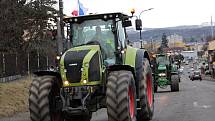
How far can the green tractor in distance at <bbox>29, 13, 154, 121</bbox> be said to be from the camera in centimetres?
1121

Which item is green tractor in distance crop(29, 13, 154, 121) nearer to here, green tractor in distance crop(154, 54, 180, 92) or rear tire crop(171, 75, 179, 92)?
rear tire crop(171, 75, 179, 92)

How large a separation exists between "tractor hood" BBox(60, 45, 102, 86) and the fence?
18073mm

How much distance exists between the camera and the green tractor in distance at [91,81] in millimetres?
11211

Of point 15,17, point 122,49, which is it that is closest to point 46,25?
point 15,17

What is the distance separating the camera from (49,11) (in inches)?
Result: 1693

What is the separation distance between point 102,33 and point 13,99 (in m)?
10.8

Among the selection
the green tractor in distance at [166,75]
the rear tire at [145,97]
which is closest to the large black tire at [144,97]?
the rear tire at [145,97]

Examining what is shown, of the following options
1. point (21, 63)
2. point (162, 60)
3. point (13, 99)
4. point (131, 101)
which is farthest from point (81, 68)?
point (162, 60)

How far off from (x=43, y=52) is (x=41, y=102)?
2884cm

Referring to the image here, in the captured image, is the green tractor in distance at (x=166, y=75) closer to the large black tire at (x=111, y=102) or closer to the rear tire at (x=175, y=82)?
the rear tire at (x=175, y=82)

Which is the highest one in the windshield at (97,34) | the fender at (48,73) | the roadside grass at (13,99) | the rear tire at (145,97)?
the windshield at (97,34)

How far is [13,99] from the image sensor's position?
22.9 m

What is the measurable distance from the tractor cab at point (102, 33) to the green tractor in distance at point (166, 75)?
73.0 ft

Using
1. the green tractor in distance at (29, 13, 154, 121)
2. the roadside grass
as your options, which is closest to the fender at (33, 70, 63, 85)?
the green tractor in distance at (29, 13, 154, 121)
